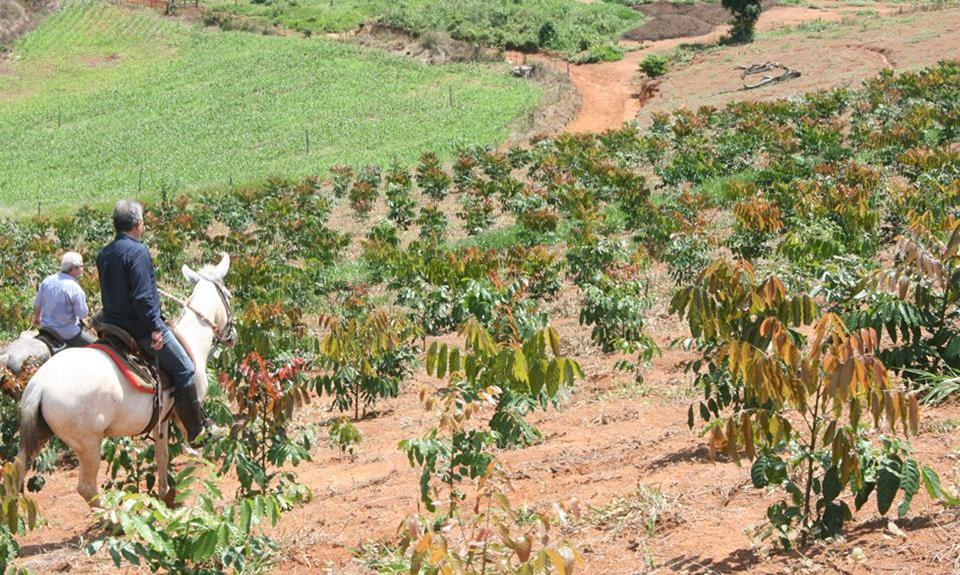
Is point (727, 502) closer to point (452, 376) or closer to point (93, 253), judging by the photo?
point (452, 376)

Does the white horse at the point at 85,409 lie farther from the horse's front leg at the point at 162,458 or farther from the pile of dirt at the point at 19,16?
the pile of dirt at the point at 19,16

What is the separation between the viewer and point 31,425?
622cm

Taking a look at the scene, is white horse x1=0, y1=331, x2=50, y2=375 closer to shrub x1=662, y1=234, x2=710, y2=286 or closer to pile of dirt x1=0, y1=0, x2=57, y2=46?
shrub x1=662, y1=234, x2=710, y2=286

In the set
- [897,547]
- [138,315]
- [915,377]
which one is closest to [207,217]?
[138,315]

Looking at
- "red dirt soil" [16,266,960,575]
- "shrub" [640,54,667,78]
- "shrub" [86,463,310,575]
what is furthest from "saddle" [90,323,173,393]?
"shrub" [640,54,667,78]

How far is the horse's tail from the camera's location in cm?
619

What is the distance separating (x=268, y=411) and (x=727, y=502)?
275 cm

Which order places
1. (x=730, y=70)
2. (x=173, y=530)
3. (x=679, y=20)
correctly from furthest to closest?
(x=679, y=20)
(x=730, y=70)
(x=173, y=530)

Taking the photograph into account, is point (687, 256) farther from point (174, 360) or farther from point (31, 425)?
point (31, 425)

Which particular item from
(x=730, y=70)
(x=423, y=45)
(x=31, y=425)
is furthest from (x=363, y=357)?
(x=423, y=45)

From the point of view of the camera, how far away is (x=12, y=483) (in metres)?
4.52

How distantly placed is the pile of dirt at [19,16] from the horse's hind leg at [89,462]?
197 feet

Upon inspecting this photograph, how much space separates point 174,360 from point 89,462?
825mm

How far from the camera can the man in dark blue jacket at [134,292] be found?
6477 millimetres
